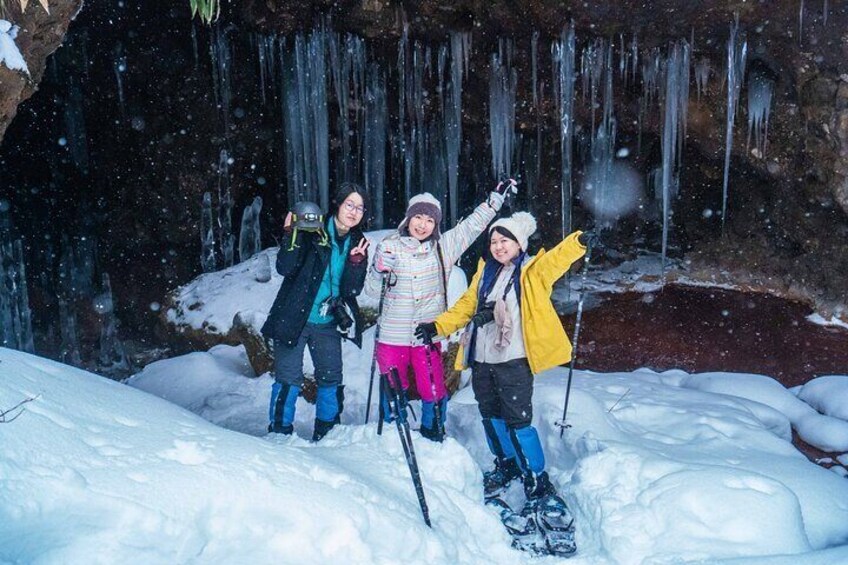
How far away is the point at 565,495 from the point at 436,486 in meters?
0.85

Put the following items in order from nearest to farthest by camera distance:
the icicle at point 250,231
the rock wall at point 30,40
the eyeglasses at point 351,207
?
the eyeglasses at point 351,207 → the rock wall at point 30,40 → the icicle at point 250,231

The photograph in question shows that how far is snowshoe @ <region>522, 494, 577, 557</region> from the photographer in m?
3.07

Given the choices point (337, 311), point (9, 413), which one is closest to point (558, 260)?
point (337, 311)

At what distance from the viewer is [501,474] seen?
3.68 metres

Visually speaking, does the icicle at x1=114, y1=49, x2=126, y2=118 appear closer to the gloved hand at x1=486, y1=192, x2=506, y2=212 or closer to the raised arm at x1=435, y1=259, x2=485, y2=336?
the gloved hand at x1=486, y1=192, x2=506, y2=212

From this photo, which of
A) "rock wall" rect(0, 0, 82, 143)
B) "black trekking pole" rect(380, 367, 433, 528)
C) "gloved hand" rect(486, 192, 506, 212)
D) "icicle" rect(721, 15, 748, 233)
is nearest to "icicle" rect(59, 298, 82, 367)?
"rock wall" rect(0, 0, 82, 143)

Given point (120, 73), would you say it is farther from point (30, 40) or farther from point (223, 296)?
point (30, 40)

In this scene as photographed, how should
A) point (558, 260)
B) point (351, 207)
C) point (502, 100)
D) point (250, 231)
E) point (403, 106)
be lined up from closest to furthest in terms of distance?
point (558, 260), point (351, 207), point (502, 100), point (403, 106), point (250, 231)

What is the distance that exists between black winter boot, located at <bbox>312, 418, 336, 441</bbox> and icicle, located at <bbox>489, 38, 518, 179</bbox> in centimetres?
785

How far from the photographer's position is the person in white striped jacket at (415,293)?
3.98 meters

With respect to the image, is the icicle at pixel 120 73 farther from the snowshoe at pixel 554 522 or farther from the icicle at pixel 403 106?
the snowshoe at pixel 554 522

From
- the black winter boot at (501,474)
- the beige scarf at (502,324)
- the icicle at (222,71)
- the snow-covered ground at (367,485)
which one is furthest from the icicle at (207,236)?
the black winter boot at (501,474)

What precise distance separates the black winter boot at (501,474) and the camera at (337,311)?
1344mm

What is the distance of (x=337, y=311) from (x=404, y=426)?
1045 mm
